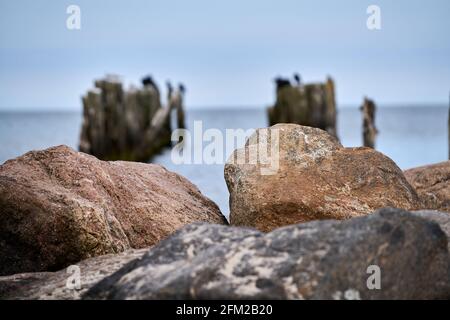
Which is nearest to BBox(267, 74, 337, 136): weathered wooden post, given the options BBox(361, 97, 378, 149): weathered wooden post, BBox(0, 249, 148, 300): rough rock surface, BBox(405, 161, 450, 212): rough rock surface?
BBox(361, 97, 378, 149): weathered wooden post

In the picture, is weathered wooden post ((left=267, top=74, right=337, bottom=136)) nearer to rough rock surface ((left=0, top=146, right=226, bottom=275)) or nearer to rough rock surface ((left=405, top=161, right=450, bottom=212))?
rough rock surface ((left=405, top=161, right=450, bottom=212))

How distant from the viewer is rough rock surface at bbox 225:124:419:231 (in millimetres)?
7469

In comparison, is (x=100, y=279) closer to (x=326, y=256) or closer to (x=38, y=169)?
(x=326, y=256)

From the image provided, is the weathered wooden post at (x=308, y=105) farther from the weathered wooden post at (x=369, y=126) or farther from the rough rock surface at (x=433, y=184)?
the rough rock surface at (x=433, y=184)

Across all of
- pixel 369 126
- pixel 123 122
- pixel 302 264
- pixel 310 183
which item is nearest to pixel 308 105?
pixel 369 126

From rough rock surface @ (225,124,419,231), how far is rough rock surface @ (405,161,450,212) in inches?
72.2

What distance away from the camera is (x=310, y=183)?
25.0ft

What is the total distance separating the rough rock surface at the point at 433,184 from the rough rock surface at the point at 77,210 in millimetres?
2818

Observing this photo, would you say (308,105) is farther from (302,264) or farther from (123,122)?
(302,264)

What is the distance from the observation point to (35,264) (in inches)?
267

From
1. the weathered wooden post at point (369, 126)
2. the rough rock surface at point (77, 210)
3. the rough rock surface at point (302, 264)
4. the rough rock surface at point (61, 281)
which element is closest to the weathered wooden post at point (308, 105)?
the weathered wooden post at point (369, 126)

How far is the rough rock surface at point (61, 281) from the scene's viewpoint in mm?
5535

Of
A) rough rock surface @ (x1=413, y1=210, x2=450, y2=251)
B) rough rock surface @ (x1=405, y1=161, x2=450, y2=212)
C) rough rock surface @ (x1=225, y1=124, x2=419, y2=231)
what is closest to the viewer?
rough rock surface @ (x1=413, y1=210, x2=450, y2=251)
